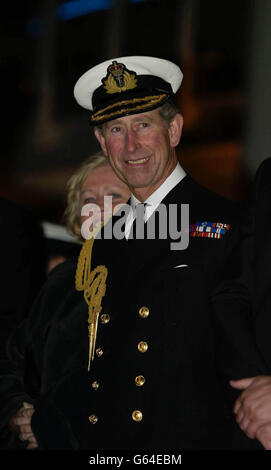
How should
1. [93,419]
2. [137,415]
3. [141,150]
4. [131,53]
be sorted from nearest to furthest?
[137,415] < [93,419] < [141,150] < [131,53]

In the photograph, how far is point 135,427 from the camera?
2.30 m

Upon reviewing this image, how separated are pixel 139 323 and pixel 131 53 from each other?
9.92 m

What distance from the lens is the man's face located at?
8.29 feet

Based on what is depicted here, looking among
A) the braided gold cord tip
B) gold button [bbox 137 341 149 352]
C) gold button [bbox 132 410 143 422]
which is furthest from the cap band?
gold button [bbox 132 410 143 422]

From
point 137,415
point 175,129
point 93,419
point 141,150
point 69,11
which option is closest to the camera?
point 137,415

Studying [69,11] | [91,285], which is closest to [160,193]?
[91,285]

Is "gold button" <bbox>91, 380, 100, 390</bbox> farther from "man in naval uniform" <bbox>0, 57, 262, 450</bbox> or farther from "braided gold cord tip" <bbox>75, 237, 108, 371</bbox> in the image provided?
"braided gold cord tip" <bbox>75, 237, 108, 371</bbox>

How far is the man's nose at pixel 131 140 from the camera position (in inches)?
99.2

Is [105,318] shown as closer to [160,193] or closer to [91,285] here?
[91,285]

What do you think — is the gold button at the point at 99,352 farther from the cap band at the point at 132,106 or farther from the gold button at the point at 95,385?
the cap band at the point at 132,106

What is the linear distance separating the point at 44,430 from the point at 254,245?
1039 millimetres

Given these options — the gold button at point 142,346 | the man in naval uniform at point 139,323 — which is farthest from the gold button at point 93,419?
the gold button at point 142,346

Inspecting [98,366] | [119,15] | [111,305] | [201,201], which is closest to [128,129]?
[201,201]

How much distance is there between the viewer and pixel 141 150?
2.53 m
